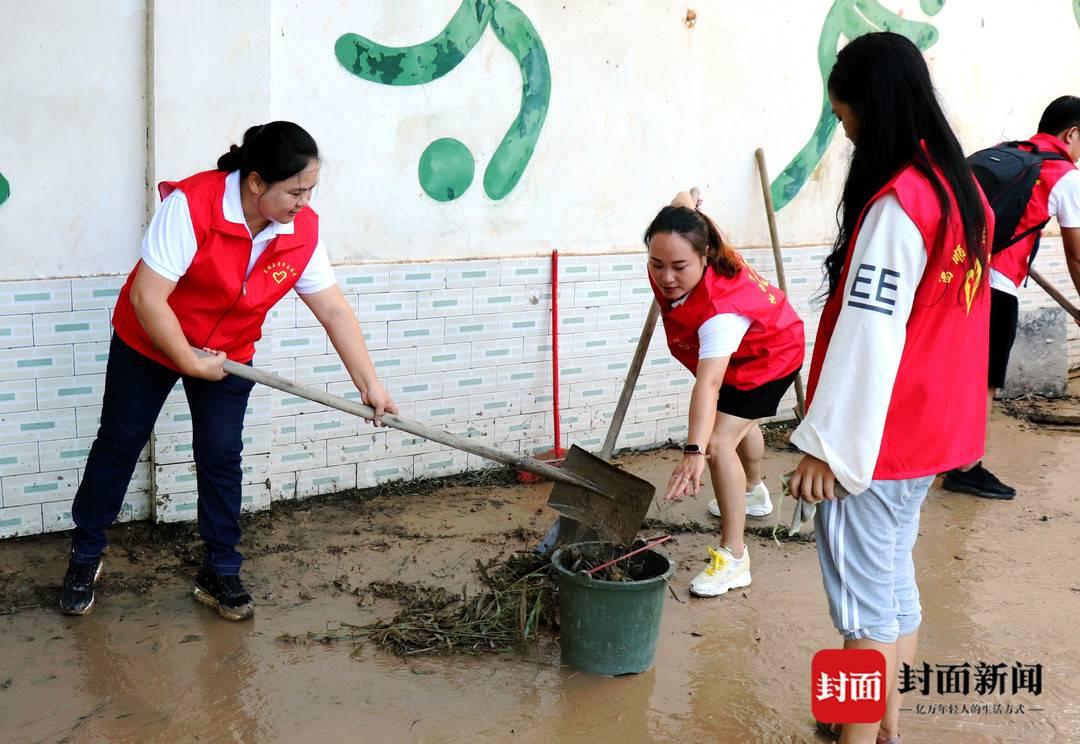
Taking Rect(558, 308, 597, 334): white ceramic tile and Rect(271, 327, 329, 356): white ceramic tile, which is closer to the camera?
Rect(271, 327, 329, 356): white ceramic tile

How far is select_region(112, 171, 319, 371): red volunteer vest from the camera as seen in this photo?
3174mm

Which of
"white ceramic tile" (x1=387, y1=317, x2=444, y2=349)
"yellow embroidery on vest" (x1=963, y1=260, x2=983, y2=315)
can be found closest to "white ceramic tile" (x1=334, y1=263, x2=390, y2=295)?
"white ceramic tile" (x1=387, y1=317, x2=444, y2=349)

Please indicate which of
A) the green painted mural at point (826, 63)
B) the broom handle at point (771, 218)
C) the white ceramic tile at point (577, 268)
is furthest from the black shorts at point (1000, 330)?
the white ceramic tile at point (577, 268)

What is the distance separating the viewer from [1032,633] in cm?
378

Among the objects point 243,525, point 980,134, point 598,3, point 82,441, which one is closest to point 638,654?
point 243,525

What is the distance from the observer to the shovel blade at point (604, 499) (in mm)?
3578

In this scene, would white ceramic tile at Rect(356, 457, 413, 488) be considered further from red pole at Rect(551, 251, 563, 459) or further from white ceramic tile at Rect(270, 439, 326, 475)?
red pole at Rect(551, 251, 563, 459)

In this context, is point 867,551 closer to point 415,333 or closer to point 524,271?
point 415,333

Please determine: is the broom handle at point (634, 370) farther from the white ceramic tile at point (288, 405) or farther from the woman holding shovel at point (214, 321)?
the white ceramic tile at point (288, 405)

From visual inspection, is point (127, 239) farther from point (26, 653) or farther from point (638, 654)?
point (638, 654)

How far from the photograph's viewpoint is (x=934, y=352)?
2459 mm

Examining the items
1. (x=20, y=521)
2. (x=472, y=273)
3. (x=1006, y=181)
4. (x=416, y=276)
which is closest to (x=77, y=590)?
(x=20, y=521)

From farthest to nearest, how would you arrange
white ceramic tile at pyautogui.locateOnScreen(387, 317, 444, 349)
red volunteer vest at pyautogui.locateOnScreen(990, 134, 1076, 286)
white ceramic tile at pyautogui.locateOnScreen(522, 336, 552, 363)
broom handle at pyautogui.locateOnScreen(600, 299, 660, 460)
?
1. white ceramic tile at pyautogui.locateOnScreen(522, 336, 552, 363)
2. white ceramic tile at pyautogui.locateOnScreen(387, 317, 444, 349)
3. red volunteer vest at pyautogui.locateOnScreen(990, 134, 1076, 286)
4. broom handle at pyautogui.locateOnScreen(600, 299, 660, 460)

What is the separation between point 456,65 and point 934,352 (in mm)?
2915
